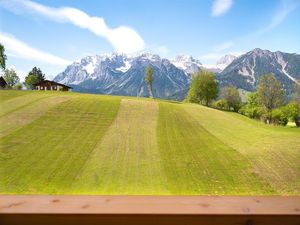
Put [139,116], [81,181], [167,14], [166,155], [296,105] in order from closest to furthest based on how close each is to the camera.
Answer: [167,14] → [81,181] → [166,155] → [139,116] → [296,105]

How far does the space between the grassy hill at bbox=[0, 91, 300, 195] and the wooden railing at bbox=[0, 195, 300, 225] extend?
447 inches

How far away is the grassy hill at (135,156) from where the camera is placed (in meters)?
13.5

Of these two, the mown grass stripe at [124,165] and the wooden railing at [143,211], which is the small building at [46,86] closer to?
the mown grass stripe at [124,165]

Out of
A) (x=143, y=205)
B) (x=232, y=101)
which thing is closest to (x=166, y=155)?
(x=143, y=205)

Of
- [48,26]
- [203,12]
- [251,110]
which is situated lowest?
[251,110]

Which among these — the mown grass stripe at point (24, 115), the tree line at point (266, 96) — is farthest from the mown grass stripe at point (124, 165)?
the tree line at point (266, 96)

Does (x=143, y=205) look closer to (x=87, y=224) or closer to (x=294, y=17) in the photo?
(x=87, y=224)

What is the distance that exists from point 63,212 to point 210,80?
66638 mm

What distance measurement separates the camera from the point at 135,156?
17.8 metres

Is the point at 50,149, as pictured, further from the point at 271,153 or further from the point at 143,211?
the point at 143,211

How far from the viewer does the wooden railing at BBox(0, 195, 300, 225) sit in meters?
1.43

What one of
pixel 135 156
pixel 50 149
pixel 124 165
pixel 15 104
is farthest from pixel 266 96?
pixel 50 149

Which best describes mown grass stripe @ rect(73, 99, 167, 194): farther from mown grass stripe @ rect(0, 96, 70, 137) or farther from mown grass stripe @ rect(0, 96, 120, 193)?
mown grass stripe @ rect(0, 96, 70, 137)

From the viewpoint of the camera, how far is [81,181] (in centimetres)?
1380
